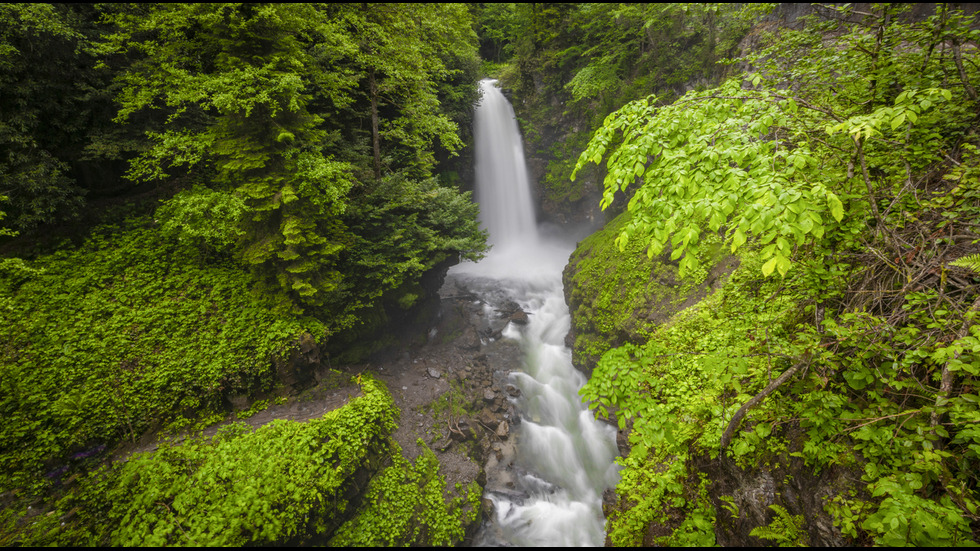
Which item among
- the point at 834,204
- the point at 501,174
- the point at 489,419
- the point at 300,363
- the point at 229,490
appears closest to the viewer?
the point at 834,204

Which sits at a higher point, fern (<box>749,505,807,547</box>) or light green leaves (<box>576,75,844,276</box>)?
light green leaves (<box>576,75,844,276</box>)

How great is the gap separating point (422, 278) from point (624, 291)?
643cm

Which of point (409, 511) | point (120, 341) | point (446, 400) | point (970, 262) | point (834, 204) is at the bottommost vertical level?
point (409, 511)

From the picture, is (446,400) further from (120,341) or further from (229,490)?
(120,341)

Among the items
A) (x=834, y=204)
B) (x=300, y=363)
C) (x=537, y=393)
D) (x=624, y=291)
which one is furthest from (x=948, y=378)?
(x=300, y=363)

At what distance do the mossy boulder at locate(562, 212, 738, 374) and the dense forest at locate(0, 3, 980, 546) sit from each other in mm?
83

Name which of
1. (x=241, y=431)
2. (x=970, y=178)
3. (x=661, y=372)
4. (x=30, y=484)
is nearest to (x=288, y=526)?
(x=241, y=431)

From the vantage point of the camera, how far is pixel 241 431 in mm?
6090

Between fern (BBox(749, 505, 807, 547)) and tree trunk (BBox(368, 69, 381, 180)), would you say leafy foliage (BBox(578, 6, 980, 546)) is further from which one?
tree trunk (BBox(368, 69, 381, 180))

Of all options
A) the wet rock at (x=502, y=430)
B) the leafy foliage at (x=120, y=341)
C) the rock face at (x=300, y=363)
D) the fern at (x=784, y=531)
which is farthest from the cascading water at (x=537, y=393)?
the leafy foliage at (x=120, y=341)

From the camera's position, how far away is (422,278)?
1113 centimetres

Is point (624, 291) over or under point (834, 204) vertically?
under

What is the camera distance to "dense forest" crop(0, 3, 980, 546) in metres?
2.48

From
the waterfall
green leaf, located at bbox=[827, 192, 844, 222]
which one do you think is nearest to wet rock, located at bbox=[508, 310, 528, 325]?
the waterfall
